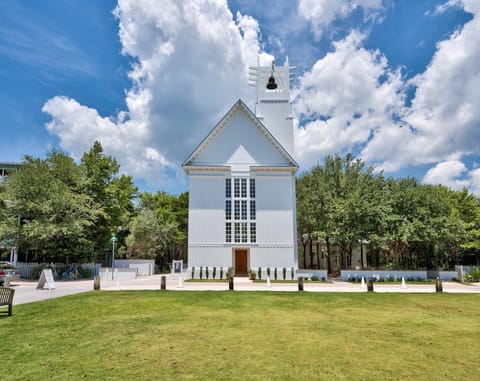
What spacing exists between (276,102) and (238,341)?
2953 cm

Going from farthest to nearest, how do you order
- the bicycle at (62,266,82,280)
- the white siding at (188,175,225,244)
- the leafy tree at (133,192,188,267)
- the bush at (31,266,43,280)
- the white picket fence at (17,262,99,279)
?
the leafy tree at (133,192,188,267), the white siding at (188,175,225,244), the white picket fence at (17,262,99,279), the bush at (31,266,43,280), the bicycle at (62,266,82,280)

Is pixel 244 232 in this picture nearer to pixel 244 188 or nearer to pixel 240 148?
pixel 244 188

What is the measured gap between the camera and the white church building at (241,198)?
27.8 m

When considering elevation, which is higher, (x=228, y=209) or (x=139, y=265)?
(x=228, y=209)

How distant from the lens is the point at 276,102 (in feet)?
110

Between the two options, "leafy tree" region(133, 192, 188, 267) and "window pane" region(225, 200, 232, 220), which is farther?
"leafy tree" region(133, 192, 188, 267)

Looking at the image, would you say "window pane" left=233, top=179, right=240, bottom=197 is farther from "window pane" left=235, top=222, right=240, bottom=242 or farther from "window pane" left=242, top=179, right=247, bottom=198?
"window pane" left=235, top=222, right=240, bottom=242

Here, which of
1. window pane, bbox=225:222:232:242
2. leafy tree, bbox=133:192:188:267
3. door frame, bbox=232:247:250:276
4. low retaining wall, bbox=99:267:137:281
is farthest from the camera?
leafy tree, bbox=133:192:188:267

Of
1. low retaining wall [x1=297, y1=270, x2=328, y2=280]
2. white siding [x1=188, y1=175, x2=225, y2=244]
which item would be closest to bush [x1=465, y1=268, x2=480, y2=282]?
low retaining wall [x1=297, y1=270, x2=328, y2=280]

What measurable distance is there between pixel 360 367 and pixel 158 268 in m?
41.0

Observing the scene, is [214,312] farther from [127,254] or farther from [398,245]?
[127,254]

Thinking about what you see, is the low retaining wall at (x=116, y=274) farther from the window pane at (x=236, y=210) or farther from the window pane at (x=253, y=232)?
the window pane at (x=253, y=232)

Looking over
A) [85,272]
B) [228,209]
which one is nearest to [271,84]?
[228,209]

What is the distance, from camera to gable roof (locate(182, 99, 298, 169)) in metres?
29.0
